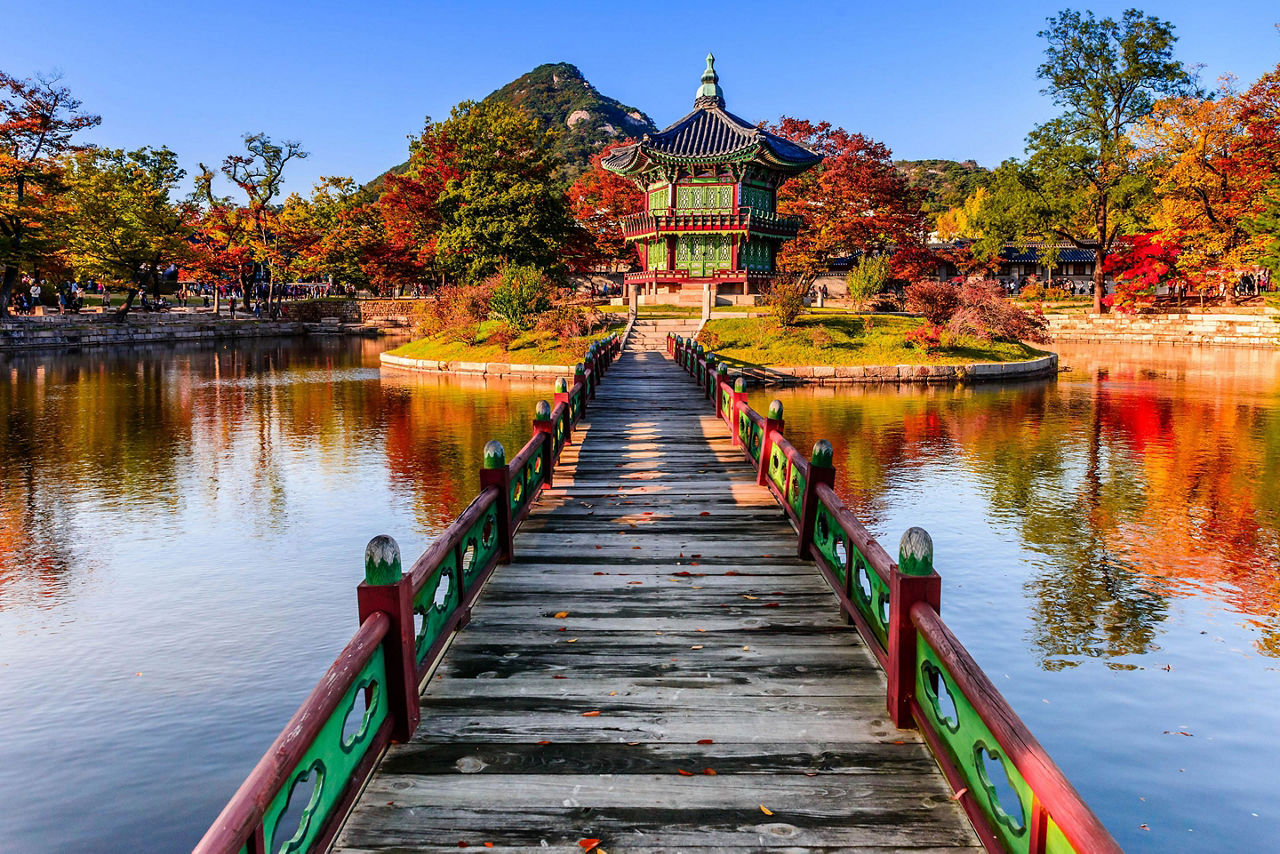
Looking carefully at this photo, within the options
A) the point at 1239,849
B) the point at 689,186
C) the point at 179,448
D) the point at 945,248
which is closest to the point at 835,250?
the point at 689,186

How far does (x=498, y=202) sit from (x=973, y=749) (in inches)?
1685

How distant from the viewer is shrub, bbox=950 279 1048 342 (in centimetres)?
3463

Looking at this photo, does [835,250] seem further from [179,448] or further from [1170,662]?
[1170,662]

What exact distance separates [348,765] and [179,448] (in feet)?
60.5

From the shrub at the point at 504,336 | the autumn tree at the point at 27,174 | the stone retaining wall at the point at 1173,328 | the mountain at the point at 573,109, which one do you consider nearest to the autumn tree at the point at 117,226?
the autumn tree at the point at 27,174

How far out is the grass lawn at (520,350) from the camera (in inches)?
1351

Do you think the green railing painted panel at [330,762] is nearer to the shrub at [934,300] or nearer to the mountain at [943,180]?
the shrub at [934,300]

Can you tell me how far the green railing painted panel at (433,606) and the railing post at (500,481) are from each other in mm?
1437

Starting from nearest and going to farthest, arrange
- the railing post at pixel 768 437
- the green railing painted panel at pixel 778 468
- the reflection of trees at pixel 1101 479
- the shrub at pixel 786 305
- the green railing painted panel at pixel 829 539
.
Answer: the green railing painted panel at pixel 829 539
the green railing painted panel at pixel 778 468
the reflection of trees at pixel 1101 479
the railing post at pixel 768 437
the shrub at pixel 786 305

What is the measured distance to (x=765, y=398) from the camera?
27625 mm

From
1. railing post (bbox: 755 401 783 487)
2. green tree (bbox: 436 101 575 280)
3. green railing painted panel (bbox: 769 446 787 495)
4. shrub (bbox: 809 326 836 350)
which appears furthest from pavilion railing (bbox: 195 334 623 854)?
green tree (bbox: 436 101 575 280)

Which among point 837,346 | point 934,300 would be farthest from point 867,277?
point 837,346

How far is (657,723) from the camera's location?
15.4 feet

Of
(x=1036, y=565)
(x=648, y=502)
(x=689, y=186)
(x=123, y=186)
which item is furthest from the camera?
(x=123, y=186)
